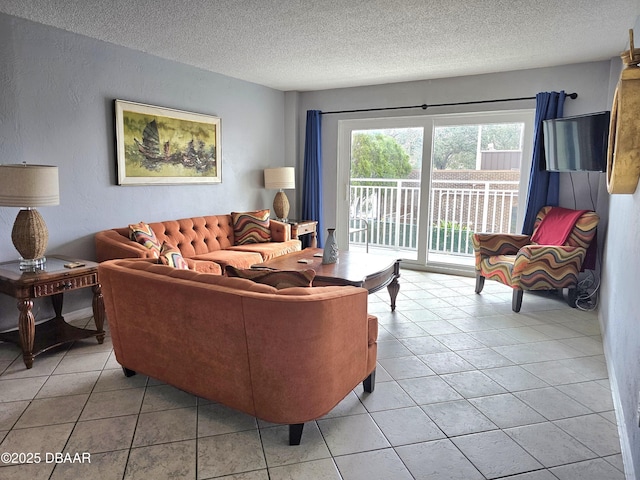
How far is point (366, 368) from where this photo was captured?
7.59 ft

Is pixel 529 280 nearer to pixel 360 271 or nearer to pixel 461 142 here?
pixel 360 271

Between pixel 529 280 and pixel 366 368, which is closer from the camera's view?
pixel 366 368

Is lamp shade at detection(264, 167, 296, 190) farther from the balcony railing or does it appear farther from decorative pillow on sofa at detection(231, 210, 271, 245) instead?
the balcony railing

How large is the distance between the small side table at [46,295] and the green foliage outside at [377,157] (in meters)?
3.88

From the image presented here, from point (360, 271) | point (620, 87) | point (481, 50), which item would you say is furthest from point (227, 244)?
point (620, 87)

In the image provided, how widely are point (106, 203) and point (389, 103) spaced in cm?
359

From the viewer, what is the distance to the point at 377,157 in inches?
233

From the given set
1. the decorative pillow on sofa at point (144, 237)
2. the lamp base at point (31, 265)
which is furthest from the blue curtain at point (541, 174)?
the lamp base at point (31, 265)

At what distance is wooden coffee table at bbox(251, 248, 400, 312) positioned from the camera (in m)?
3.24

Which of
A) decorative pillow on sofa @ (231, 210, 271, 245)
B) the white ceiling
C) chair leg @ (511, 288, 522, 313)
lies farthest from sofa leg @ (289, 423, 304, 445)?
decorative pillow on sofa @ (231, 210, 271, 245)

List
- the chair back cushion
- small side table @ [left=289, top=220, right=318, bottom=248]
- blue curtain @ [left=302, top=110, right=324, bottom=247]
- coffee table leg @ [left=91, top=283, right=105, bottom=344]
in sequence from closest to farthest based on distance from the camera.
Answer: coffee table leg @ [left=91, top=283, right=105, bottom=344]
the chair back cushion
small side table @ [left=289, top=220, right=318, bottom=248]
blue curtain @ [left=302, top=110, right=324, bottom=247]

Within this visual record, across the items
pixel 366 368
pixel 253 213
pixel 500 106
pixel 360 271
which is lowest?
pixel 366 368

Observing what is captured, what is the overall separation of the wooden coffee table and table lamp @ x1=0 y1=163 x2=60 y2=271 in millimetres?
1480

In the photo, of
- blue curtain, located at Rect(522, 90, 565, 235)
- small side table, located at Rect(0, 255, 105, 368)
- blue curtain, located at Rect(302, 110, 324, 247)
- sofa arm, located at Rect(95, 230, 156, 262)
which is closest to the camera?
small side table, located at Rect(0, 255, 105, 368)
